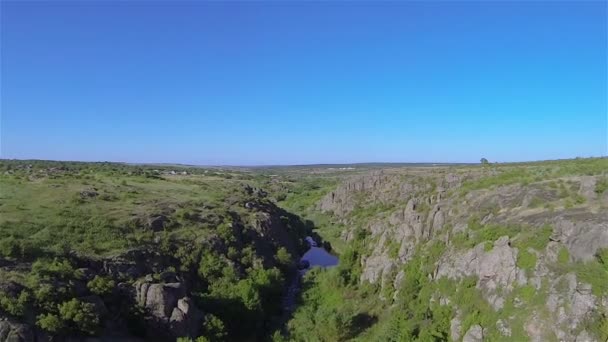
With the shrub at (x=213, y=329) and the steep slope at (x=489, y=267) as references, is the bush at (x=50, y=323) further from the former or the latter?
the steep slope at (x=489, y=267)

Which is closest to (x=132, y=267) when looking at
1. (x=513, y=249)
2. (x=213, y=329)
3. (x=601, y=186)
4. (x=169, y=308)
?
(x=169, y=308)

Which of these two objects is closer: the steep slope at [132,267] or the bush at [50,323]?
the bush at [50,323]

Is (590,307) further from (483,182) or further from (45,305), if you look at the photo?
(45,305)

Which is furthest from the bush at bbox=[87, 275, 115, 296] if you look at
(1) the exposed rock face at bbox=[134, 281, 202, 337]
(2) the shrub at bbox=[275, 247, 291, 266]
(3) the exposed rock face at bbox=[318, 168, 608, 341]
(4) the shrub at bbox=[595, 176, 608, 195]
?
(4) the shrub at bbox=[595, 176, 608, 195]

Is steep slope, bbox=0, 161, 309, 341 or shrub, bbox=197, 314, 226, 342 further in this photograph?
shrub, bbox=197, 314, 226, 342

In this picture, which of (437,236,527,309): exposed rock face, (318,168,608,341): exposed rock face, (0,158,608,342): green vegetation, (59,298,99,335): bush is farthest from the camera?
(437,236,527,309): exposed rock face

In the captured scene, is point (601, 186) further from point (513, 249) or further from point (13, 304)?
point (13, 304)

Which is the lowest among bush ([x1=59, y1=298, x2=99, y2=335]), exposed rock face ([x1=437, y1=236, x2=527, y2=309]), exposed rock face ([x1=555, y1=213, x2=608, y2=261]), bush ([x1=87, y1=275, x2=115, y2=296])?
bush ([x1=59, y1=298, x2=99, y2=335])

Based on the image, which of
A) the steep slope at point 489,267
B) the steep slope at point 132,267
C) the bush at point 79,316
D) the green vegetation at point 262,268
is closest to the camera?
the steep slope at point 489,267

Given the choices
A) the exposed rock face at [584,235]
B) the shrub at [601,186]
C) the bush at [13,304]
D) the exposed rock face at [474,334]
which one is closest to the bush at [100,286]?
the bush at [13,304]

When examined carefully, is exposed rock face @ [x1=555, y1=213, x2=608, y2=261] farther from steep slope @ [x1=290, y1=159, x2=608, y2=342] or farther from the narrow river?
the narrow river

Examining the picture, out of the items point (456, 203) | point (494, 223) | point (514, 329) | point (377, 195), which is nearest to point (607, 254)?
point (514, 329)

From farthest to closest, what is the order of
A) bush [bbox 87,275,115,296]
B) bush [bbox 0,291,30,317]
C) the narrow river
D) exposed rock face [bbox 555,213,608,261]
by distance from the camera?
→ the narrow river
bush [bbox 87,275,115,296]
bush [bbox 0,291,30,317]
exposed rock face [bbox 555,213,608,261]
